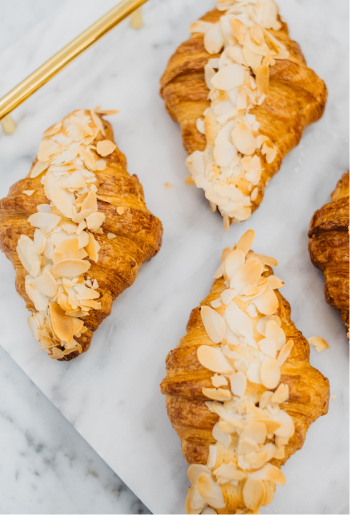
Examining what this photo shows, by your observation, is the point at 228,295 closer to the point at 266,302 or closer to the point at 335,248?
the point at 266,302

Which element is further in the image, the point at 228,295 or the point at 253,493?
the point at 228,295

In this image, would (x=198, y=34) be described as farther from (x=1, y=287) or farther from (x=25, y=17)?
(x=1, y=287)

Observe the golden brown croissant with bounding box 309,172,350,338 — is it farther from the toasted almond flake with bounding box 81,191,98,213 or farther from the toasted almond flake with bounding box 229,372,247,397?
the toasted almond flake with bounding box 81,191,98,213

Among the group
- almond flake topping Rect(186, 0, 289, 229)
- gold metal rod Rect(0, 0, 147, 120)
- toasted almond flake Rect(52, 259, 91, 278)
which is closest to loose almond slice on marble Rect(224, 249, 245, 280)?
almond flake topping Rect(186, 0, 289, 229)

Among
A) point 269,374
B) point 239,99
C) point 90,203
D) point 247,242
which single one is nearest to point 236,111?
point 239,99

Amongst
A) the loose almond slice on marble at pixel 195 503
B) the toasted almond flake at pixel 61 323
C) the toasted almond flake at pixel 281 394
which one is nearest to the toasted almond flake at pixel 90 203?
the toasted almond flake at pixel 61 323
